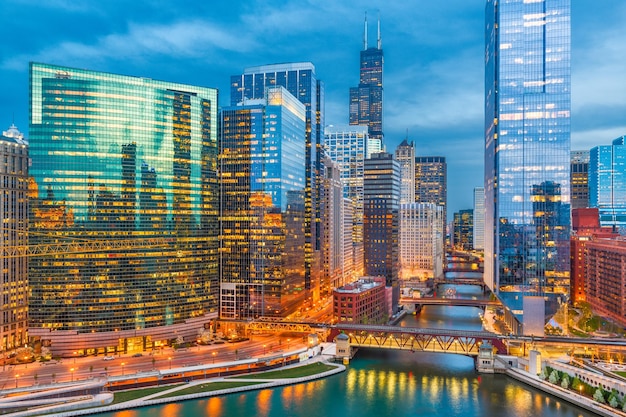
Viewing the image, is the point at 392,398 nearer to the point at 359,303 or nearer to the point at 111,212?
the point at 359,303

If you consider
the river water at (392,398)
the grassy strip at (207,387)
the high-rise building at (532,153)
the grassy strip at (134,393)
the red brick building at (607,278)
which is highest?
the high-rise building at (532,153)

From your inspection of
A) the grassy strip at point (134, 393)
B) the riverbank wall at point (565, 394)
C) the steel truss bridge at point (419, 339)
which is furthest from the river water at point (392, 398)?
the steel truss bridge at point (419, 339)

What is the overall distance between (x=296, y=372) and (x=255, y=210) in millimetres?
57620

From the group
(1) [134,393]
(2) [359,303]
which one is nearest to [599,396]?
(2) [359,303]

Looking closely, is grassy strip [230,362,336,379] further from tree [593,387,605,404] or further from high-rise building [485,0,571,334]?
high-rise building [485,0,571,334]

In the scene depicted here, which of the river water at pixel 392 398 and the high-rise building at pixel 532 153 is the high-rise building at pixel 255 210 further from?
the high-rise building at pixel 532 153

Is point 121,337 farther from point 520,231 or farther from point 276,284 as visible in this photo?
point 520,231

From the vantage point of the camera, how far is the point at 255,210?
529 ft

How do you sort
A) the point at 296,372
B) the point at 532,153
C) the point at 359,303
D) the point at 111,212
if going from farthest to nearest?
the point at 532,153 → the point at 359,303 → the point at 111,212 → the point at 296,372

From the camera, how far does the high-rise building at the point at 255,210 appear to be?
15912 cm

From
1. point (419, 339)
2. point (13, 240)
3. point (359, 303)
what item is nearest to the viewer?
point (13, 240)

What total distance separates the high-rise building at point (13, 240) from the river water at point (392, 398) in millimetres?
52221

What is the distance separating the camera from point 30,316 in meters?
126

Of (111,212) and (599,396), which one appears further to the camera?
(111,212)
